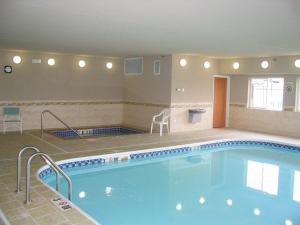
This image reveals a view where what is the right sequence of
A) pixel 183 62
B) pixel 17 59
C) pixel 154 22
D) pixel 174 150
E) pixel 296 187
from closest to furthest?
pixel 154 22, pixel 296 187, pixel 174 150, pixel 17 59, pixel 183 62

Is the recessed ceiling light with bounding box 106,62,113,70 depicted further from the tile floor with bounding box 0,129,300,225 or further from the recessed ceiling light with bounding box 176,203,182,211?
the recessed ceiling light with bounding box 176,203,182,211

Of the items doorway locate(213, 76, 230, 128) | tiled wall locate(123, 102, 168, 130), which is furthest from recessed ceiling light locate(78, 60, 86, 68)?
doorway locate(213, 76, 230, 128)

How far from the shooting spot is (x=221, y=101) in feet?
39.0

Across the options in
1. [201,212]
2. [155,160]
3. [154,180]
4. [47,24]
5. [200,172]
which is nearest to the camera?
[201,212]

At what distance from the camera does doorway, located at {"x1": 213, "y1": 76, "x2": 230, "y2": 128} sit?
11.7 metres

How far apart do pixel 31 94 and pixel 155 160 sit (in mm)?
4996

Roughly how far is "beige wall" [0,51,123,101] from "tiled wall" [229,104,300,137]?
4.47 meters

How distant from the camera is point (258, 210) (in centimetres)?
501

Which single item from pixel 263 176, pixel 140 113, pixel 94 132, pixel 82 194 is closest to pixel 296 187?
pixel 263 176

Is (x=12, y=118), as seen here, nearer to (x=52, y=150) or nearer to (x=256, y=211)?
(x=52, y=150)

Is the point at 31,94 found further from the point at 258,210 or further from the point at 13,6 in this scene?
the point at 258,210

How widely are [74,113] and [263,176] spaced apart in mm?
6736

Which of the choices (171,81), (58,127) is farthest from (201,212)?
(58,127)

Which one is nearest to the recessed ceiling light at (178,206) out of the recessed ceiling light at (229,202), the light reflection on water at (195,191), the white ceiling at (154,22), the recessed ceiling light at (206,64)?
the light reflection on water at (195,191)
